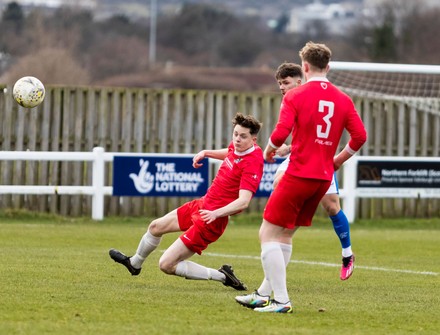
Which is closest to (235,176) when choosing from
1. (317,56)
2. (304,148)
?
(304,148)

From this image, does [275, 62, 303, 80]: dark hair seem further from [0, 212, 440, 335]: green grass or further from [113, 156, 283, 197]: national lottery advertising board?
[113, 156, 283, 197]: national lottery advertising board

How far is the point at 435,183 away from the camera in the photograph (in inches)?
856

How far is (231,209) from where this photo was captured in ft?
35.0

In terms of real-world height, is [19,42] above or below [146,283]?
above

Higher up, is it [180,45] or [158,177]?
[180,45]

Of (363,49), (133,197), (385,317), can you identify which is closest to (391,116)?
(133,197)

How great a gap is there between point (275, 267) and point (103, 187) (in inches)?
421

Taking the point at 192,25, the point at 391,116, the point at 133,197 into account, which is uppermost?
the point at 192,25

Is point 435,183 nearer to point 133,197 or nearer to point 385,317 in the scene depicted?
point 133,197

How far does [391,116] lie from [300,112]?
13772 mm

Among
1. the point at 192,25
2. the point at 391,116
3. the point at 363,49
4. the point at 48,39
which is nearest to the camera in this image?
the point at 391,116

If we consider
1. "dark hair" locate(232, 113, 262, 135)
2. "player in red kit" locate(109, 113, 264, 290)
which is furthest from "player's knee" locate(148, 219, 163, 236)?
"dark hair" locate(232, 113, 262, 135)

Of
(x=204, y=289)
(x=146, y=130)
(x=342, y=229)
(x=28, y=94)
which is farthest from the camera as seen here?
(x=146, y=130)

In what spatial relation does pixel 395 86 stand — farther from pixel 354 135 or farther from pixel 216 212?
pixel 354 135
